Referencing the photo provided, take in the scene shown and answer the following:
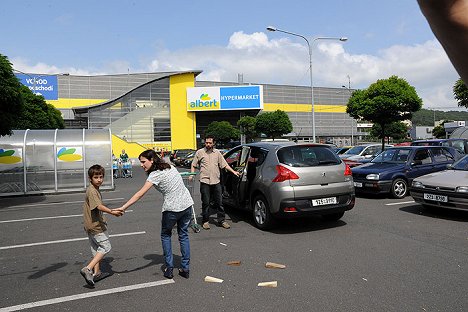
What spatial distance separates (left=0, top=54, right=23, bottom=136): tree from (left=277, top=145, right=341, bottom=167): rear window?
8.37 meters

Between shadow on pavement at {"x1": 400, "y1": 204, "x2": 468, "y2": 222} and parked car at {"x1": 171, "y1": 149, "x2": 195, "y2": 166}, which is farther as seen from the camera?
parked car at {"x1": 171, "y1": 149, "x2": 195, "y2": 166}

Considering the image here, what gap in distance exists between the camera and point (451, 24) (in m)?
0.86

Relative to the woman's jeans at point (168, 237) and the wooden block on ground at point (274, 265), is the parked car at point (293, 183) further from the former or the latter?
the woman's jeans at point (168, 237)

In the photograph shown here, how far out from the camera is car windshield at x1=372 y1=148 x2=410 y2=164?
1127cm

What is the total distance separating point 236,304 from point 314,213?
3.15m

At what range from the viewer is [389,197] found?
10.8m

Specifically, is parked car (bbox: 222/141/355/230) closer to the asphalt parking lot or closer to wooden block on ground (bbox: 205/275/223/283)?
the asphalt parking lot

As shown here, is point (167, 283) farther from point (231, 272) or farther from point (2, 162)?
point (2, 162)

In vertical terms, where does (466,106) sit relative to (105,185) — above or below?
above

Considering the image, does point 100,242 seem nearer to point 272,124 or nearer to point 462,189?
point 462,189

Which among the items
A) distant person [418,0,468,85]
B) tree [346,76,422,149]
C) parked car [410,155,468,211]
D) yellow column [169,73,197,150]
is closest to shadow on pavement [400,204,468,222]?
parked car [410,155,468,211]

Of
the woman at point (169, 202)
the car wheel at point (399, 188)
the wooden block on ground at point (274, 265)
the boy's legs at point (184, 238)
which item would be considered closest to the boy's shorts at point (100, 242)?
the woman at point (169, 202)

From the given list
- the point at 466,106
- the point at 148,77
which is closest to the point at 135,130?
the point at 148,77

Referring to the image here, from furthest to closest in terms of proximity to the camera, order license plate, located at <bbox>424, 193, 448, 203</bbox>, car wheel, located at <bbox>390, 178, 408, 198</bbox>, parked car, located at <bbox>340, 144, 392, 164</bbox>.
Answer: parked car, located at <bbox>340, 144, 392, 164</bbox> → car wheel, located at <bbox>390, 178, 408, 198</bbox> → license plate, located at <bbox>424, 193, 448, 203</bbox>
